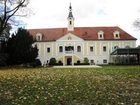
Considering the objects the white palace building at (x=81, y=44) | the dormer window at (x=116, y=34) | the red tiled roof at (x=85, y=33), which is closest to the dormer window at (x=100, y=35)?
the white palace building at (x=81, y=44)

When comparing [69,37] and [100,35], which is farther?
[100,35]

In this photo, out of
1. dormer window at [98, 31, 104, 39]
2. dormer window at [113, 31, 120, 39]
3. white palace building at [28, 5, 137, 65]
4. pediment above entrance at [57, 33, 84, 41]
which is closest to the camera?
pediment above entrance at [57, 33, 84, 41]

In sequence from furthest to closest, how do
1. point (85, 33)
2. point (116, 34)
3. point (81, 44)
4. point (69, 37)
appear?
point (85, 33)
point (116, 34)
point (81, 44)
point (69, 37)

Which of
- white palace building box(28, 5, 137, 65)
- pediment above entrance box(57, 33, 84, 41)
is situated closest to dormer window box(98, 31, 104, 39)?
white palace building box(28, 5, 137, 65)

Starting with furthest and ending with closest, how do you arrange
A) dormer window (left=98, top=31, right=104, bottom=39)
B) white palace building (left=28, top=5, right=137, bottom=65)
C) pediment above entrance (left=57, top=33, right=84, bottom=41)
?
dormer window (left=98, top=31, right=104, bottom=39) < white palace building (left=28, top=5, right=137, bottom=65) < pediment above entrance (left=57, top=33, right=84, bottom=41)

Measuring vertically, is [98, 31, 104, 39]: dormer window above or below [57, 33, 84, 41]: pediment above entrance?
above

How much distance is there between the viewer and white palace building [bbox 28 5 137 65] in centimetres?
8794

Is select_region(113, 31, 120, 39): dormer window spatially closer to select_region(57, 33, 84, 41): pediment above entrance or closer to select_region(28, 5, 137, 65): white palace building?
select_region(28, 5, 137, 65): white palace building

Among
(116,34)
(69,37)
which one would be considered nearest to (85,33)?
(69,37)

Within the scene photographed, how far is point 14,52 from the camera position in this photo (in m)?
61.1

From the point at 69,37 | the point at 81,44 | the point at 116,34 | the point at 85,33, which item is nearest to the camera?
the point at 69,37

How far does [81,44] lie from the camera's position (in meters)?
88.6

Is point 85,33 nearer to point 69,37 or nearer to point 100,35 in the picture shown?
point 100,35

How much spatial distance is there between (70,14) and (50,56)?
13354 mm
